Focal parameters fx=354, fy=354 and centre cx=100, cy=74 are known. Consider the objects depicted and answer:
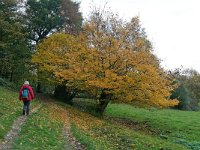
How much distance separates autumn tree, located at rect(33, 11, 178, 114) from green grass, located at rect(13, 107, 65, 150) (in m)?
12.2

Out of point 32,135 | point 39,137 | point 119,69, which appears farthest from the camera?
point 119,69

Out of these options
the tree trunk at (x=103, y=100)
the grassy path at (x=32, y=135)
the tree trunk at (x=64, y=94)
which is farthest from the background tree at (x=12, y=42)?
the grassy path at (x=32, y=135)

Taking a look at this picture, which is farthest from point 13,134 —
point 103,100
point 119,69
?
point 103,100

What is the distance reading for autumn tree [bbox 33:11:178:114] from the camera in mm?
33688

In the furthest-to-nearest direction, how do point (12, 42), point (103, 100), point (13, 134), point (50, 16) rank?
point (50, 16) < point (12, 42) < point (103, 100) < point (13, 134)

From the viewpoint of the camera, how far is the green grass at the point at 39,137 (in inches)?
629

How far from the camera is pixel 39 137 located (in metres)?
17.9

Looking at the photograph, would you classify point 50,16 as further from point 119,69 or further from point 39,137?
point 39,137

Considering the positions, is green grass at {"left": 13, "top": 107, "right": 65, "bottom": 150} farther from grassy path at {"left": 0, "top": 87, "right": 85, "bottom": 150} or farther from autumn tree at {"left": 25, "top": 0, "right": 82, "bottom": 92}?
autumn tree at {"left": 25, "top": 0, "right": 82, "bottom": 92}

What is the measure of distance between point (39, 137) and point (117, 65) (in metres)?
18.3

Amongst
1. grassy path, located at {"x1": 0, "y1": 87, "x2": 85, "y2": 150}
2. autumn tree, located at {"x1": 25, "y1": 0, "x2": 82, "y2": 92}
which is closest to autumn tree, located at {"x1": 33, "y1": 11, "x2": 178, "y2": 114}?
grassy path, located at {"x1": 0, "y1": 87, "x2": 85, "y2": 150}

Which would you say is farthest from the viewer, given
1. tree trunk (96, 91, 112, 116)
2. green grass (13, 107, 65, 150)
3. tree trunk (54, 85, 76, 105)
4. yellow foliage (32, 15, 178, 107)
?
tree trunk (54, 85, 76, 105)

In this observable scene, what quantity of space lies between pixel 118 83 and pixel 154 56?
5869 millimetres

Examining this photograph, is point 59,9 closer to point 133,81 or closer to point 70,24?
point 70,24
